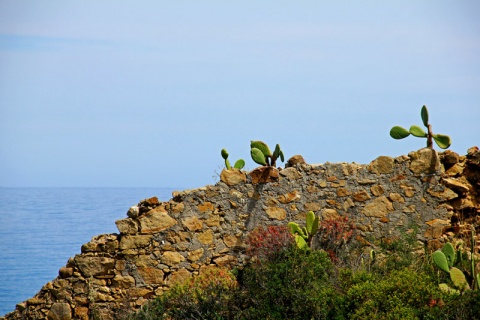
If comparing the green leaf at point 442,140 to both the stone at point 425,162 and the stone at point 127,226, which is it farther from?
the stone at point 127,226

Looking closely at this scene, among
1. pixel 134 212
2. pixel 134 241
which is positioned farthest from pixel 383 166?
pixel 134 241

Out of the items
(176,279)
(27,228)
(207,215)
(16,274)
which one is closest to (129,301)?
(176,279)

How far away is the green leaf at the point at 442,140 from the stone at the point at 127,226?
16.9 ft

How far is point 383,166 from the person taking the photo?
13.8 metres

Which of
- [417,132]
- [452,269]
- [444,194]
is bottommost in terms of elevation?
[452,269]

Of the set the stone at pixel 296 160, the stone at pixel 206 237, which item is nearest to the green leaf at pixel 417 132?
the stone at pixel 296 160

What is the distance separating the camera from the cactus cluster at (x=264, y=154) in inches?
542

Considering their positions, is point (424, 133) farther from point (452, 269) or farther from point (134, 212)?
point (134, 212)

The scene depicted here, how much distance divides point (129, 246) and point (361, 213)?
3821 mm

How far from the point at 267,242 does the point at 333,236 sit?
1.11m

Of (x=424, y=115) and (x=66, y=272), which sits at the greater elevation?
(x=424, y=115)

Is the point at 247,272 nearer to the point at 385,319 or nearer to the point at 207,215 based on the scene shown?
the point at 207,215

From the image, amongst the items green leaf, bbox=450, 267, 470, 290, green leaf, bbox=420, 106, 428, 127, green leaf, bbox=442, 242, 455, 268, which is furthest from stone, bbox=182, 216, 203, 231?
green leaf, bbox=420, 106, 428, 127

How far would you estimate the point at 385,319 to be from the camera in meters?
11.0
